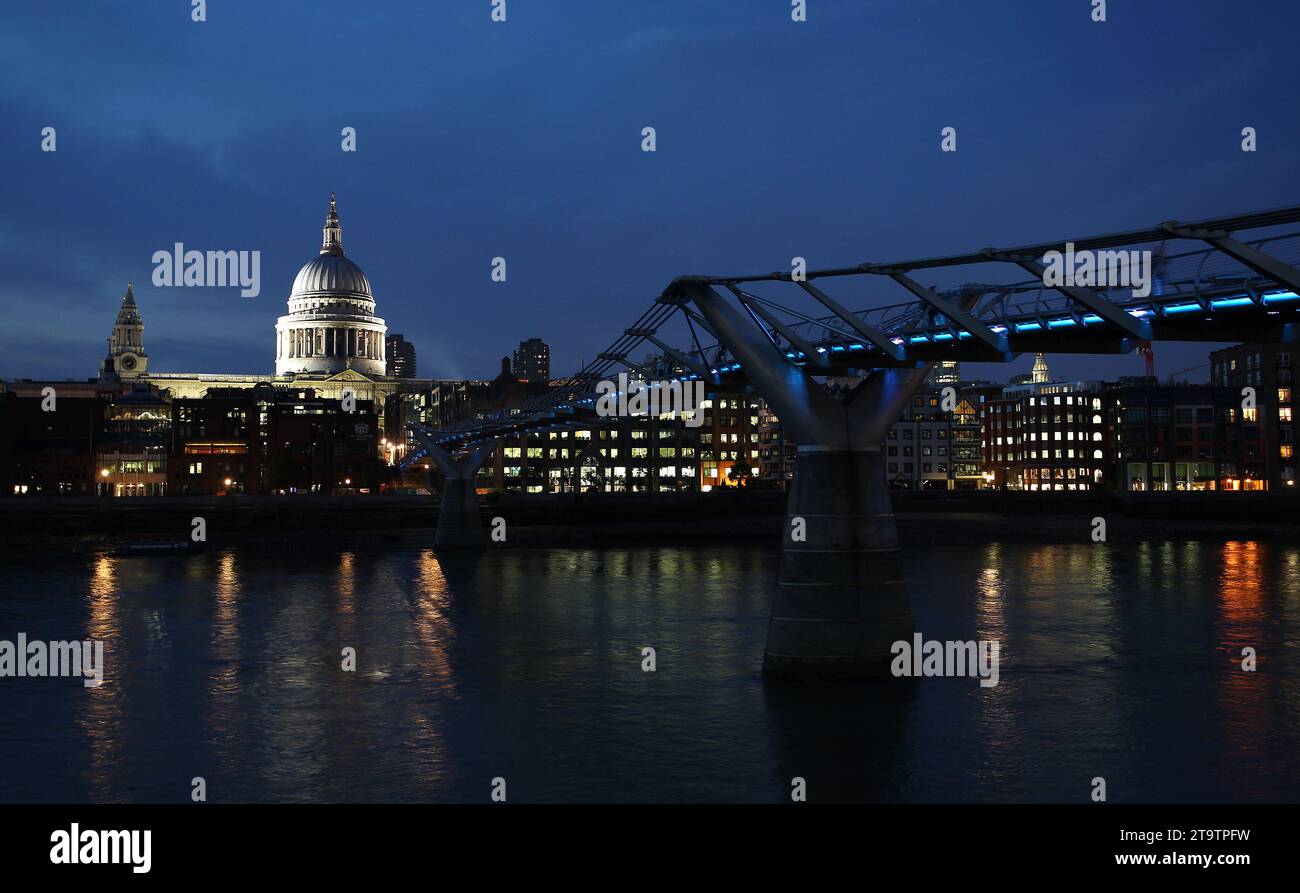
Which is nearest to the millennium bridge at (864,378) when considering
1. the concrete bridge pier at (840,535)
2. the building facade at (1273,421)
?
the concrete bridge pier at (840,535)

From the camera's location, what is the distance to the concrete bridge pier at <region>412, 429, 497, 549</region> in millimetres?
83250

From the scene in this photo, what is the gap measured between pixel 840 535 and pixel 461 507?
192 feet

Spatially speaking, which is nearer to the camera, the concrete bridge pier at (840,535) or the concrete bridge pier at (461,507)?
the concrete bridge pier at (840,535)

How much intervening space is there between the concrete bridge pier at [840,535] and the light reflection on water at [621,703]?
1.09 metres

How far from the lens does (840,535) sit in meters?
28.4

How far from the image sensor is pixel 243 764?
24625 mm

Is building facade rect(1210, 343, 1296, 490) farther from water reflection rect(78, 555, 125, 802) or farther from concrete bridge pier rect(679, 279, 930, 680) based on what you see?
water reflection rect(78, 555, 125, 802)

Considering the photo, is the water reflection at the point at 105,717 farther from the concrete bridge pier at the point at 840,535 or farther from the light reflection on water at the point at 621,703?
the concrete bridge pier at the point at 840,535

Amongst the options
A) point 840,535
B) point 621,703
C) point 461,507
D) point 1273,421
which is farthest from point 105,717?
point 1273,421

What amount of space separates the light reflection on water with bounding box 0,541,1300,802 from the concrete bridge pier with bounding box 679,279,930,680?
3.57 feet

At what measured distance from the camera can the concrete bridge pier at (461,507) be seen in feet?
273

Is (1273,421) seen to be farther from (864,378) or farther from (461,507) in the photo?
(864,378)

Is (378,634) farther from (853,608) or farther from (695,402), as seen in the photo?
(853,608)
